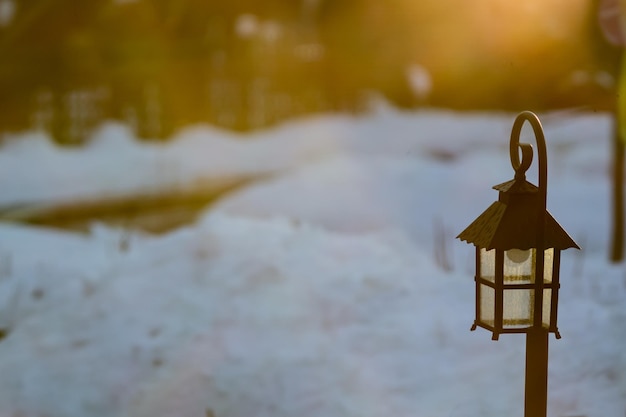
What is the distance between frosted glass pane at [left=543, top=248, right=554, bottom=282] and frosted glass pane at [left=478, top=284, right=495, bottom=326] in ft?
0.85

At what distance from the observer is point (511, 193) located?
3.24 metres

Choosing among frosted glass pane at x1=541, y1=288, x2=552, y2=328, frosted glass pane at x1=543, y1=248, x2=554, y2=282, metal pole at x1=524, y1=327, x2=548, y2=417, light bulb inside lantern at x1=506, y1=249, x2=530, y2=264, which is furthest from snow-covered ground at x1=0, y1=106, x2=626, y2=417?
light bulb inside lantern at x1=506, y1=249, x2=530, y2=264

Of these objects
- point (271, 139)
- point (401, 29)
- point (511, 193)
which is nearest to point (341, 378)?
point (511, 193)

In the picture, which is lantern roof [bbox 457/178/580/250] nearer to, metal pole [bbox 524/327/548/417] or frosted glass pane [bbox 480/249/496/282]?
frosted glass pane [bbox 480/249/496/282]

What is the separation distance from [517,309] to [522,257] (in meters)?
0.25

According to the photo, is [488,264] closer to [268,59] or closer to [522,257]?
[522,257]

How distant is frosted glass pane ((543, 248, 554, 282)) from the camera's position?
330 centimetres

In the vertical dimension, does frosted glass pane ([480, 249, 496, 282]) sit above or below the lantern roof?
below

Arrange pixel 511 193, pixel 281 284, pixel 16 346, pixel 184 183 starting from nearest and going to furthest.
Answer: pixel 511 193 < pixel 16 346 < pixel 281 284 < pixel 184 183

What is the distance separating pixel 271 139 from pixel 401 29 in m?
→ 2.20

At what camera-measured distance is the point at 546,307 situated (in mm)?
3324

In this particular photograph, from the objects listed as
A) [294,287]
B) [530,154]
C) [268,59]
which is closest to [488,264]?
[530,154]

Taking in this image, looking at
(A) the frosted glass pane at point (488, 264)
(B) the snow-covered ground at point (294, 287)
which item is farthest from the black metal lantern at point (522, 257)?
(B) the snow-covered ground at point (294, 287)

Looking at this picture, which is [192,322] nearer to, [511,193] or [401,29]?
[511,193]
